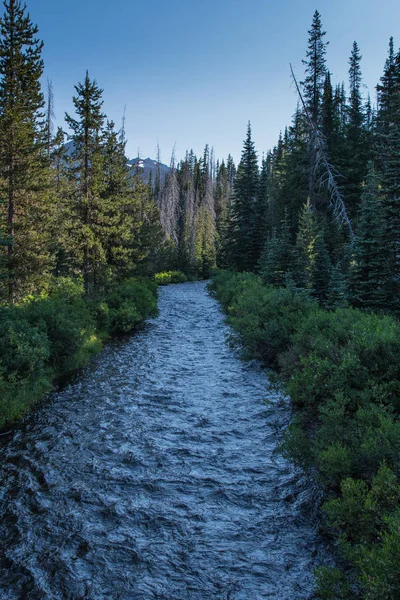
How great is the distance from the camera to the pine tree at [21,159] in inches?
647

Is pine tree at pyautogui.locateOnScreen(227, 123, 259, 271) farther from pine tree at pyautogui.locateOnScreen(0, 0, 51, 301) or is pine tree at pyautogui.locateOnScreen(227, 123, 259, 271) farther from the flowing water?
the flowing water

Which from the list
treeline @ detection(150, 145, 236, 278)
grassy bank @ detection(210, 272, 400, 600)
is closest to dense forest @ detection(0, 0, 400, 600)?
grassy bank @ detection(210, 272, 400, 600)

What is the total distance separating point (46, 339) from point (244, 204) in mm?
33400

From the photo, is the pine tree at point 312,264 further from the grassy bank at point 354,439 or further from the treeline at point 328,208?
the grassy bank at point 354,439

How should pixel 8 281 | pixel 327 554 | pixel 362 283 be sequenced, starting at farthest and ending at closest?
pixel 8 281 → pixel 362 283 → pixel 327 554

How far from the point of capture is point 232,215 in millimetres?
41938

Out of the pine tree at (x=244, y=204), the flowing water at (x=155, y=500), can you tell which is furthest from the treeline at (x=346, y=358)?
the pine tree at (x=244, y=204)

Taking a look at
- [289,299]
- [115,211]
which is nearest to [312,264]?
[289,299]

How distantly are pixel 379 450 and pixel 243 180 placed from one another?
131 ft

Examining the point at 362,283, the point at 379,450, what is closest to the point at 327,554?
the point at 379,450

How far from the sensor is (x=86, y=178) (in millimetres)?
20328

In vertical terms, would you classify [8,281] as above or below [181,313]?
above

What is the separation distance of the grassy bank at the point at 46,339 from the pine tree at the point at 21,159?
1.95m

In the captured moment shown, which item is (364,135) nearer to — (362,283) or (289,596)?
(362,283)
